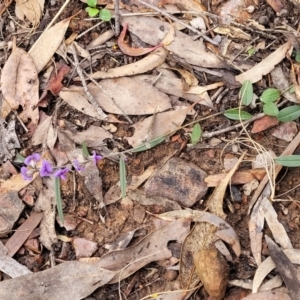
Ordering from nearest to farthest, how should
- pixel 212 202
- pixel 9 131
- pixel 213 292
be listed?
pixel 213 292, pixel 212 202, pixel 9 131

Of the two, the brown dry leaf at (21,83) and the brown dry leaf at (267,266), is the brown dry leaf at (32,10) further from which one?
the brown dry leaf at (267,266)

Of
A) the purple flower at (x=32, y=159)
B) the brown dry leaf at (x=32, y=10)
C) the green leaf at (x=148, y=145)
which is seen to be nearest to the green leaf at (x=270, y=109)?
the green leaf at (x=148, y=145)

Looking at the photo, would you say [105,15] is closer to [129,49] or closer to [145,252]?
[129,49]

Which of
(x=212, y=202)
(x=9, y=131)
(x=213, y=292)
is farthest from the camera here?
(x=9, y=131)

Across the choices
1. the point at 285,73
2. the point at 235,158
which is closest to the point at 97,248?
the point at 235,158

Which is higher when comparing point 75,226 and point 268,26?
point 268,26

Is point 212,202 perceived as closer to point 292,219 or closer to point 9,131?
point 292,219
